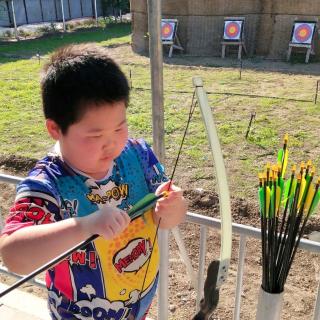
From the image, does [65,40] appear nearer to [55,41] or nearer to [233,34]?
[55,41]

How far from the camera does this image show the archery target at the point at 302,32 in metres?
9.33

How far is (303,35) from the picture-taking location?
941 centimetres

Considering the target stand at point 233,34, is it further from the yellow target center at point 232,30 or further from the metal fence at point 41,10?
the metal fence at point 41,10

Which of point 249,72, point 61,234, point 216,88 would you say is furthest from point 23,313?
point 249,72

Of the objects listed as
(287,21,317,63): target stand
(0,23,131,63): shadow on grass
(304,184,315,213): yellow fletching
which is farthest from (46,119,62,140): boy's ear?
(0,23,131,63): shadow on grass

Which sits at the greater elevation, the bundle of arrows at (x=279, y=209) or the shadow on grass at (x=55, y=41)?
the bundle of arrows at (x=279, y=209)

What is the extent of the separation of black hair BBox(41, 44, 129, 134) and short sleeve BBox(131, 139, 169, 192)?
231 mm

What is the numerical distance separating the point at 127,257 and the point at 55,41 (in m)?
13.5

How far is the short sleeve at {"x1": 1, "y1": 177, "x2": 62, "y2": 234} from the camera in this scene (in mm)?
870

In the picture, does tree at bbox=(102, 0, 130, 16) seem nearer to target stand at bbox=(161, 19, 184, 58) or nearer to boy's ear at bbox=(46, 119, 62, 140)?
target stand at bbox=(161, 19, 184, 58)

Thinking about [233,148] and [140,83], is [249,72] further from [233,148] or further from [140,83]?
[233,148]

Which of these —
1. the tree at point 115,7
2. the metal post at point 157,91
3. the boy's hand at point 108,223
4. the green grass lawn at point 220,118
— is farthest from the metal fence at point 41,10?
the boy's hand at point 108,223

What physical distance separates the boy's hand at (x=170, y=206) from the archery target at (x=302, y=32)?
9.17m

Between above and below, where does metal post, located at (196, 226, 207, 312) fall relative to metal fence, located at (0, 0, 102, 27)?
above
